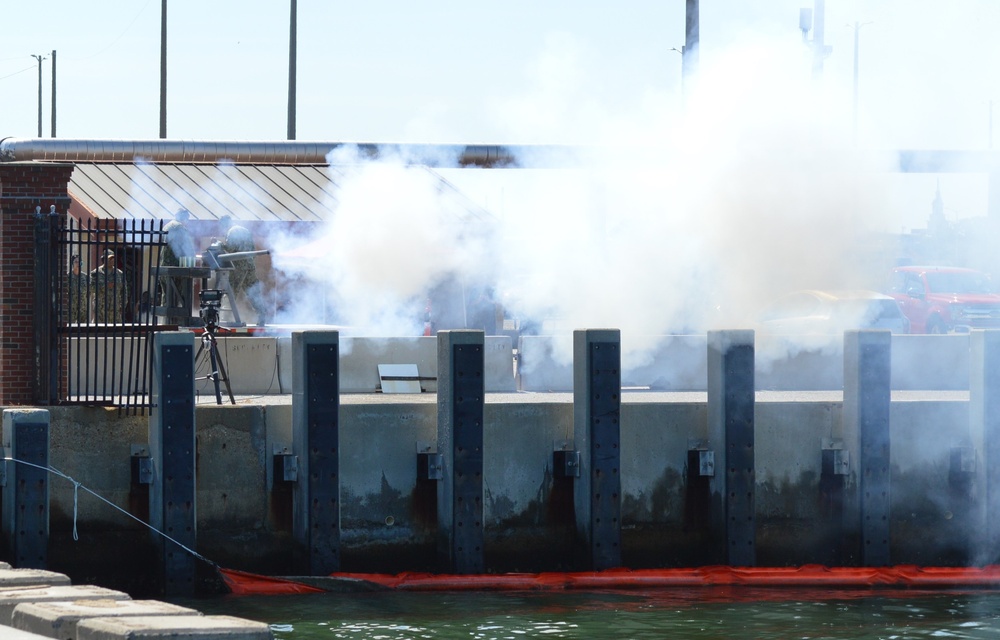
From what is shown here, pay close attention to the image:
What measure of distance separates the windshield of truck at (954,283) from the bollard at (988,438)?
52.2 ft

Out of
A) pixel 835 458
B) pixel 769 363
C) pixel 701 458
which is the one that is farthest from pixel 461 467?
pixel 769 363

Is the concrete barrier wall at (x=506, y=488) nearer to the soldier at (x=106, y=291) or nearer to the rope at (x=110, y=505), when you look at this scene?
the rope at (x=110, y=505)

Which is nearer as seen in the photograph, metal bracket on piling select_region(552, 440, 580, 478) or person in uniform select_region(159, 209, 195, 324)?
metal bracket on piling select_region(552, 440, 580, 478)

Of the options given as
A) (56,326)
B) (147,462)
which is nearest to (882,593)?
(147,462)

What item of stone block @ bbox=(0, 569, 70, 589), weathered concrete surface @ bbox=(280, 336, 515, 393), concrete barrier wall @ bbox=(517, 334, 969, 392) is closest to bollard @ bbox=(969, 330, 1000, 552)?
concrete barrier wall @ bbox=(517, 334, 969, 392)

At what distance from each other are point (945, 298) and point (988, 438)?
616 inches

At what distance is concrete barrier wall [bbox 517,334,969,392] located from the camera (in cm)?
1716

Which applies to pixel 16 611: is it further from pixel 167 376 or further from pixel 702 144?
pixel 702 144

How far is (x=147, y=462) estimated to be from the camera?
483 inches

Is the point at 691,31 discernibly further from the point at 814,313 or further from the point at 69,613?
the point at 69,613

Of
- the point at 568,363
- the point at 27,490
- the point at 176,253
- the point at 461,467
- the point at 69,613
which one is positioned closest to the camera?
the point at 69,613

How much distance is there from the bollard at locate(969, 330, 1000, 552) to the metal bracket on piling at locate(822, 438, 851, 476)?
124cm

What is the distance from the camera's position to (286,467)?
1252 centimetres

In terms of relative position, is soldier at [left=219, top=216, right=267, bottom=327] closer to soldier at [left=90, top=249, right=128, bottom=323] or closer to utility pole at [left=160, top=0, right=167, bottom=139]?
soldier at [left=90, top=249, right=128, bottom=323]
